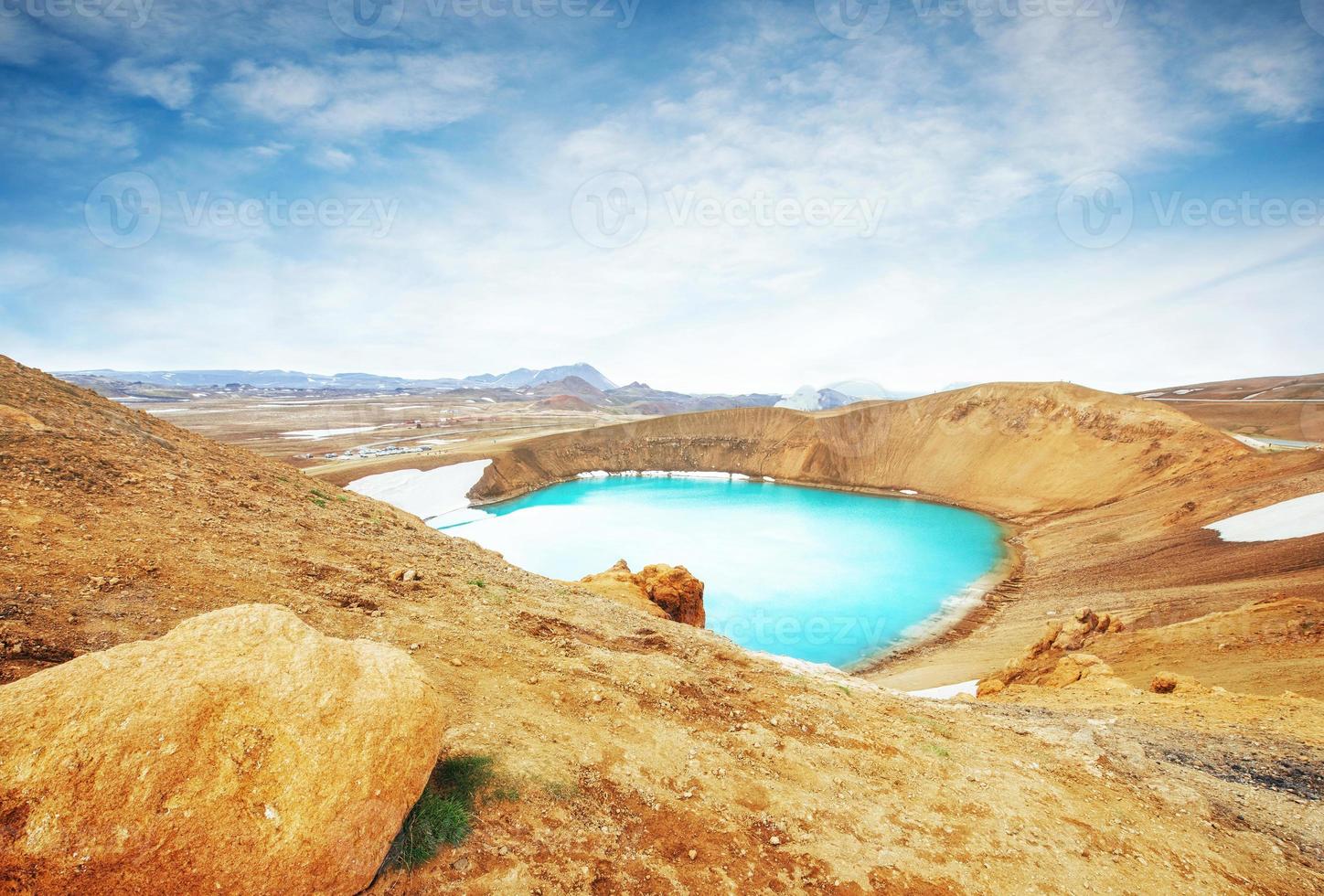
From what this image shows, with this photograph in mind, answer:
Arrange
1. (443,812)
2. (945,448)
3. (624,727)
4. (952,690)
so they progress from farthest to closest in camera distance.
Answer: (945,448), (952,690), (624,727), (443,812)

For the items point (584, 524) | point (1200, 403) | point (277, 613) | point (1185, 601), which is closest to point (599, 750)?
point (277, 613)

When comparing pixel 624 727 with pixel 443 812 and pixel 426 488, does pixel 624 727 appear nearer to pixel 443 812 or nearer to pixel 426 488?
pixel 443 812

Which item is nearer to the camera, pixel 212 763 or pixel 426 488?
pixel 212 763

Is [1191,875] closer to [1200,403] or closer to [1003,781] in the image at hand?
[1003,781]

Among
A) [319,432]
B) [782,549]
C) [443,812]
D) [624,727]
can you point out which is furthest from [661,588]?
[319,432]

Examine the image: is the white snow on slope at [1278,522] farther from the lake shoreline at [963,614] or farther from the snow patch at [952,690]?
the snow patch at [952,690]

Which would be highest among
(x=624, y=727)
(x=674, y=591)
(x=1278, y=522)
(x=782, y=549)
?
(x=624, y=727)

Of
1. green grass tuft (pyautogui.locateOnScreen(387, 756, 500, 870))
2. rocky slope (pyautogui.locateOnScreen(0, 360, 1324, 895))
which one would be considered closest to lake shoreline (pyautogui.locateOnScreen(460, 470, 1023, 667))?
rocky slope (pyautogui.locateOnScreen(0, 360, 1324, 895))
